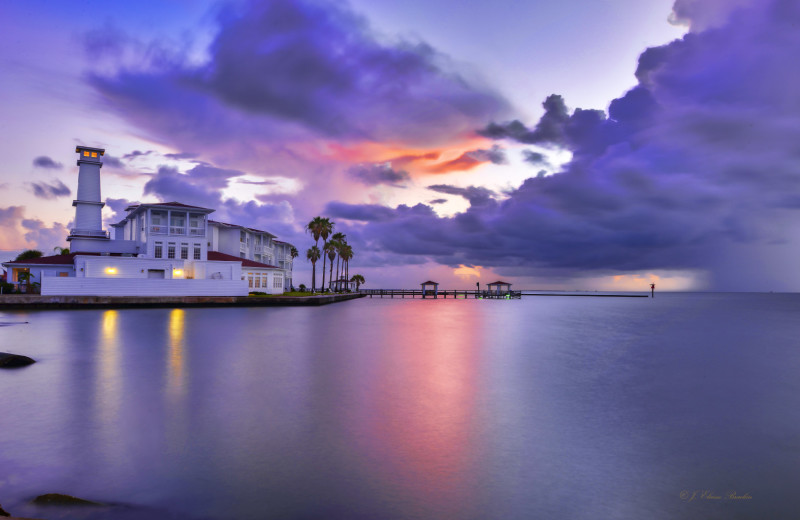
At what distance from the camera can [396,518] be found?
520 cm

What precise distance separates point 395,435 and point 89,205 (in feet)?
192

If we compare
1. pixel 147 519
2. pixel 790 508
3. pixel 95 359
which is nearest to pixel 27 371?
pixel 95 359

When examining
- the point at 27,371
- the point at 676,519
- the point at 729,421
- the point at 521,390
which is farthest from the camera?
the point at 27,371

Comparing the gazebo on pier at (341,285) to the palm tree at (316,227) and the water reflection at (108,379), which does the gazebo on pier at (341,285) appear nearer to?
the palm tree at (316,227)

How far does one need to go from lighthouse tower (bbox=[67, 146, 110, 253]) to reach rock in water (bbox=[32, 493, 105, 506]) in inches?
2170

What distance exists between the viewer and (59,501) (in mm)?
5332

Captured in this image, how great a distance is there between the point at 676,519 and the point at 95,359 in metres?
17.9

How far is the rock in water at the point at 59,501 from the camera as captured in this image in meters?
5.26

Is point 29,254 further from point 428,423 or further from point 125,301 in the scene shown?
point 428,423

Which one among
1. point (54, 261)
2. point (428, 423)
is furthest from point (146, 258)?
point (428, 423)

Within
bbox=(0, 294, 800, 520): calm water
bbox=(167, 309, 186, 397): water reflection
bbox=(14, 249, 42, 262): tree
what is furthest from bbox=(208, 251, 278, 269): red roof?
bbox=(14, 249, 42, 262): tree

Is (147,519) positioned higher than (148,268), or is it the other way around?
(148,268)

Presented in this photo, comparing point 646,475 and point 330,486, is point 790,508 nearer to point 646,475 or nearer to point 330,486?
point 646,475

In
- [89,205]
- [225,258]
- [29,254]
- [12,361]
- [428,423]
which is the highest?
[89,205]
